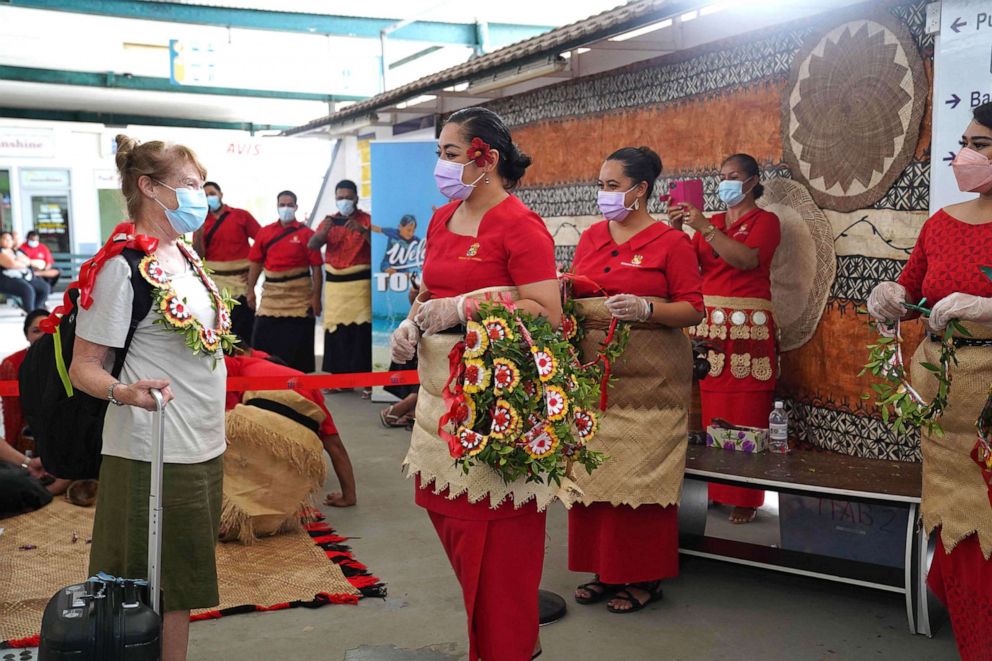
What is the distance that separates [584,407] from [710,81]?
3.24 m

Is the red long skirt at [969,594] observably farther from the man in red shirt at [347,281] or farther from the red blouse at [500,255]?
the man in red shirt at [347,281]

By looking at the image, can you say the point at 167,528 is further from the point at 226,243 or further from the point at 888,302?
the point at 226,243

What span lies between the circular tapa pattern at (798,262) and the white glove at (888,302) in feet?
5.40

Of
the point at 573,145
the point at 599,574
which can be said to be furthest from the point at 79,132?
the point at 599,574

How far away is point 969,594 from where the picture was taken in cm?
334

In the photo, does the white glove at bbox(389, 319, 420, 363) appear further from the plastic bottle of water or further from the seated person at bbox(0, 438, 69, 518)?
the seated person at bbox(0, 438, 69, 518)

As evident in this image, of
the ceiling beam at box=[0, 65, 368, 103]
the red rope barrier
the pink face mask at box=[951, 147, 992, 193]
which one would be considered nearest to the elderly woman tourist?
the red rope barrier

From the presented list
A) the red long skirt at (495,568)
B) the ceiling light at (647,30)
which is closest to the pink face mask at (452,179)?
the red long skirt at (495,568)

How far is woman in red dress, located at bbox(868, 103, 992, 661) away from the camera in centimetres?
320

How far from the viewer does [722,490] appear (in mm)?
5660

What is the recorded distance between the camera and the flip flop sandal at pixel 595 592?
14.3ft

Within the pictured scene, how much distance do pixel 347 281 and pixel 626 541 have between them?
586 centimetres

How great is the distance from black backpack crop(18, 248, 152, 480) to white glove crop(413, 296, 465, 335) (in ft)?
2.70

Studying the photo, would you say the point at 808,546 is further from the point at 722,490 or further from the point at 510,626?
the point at 510,626
